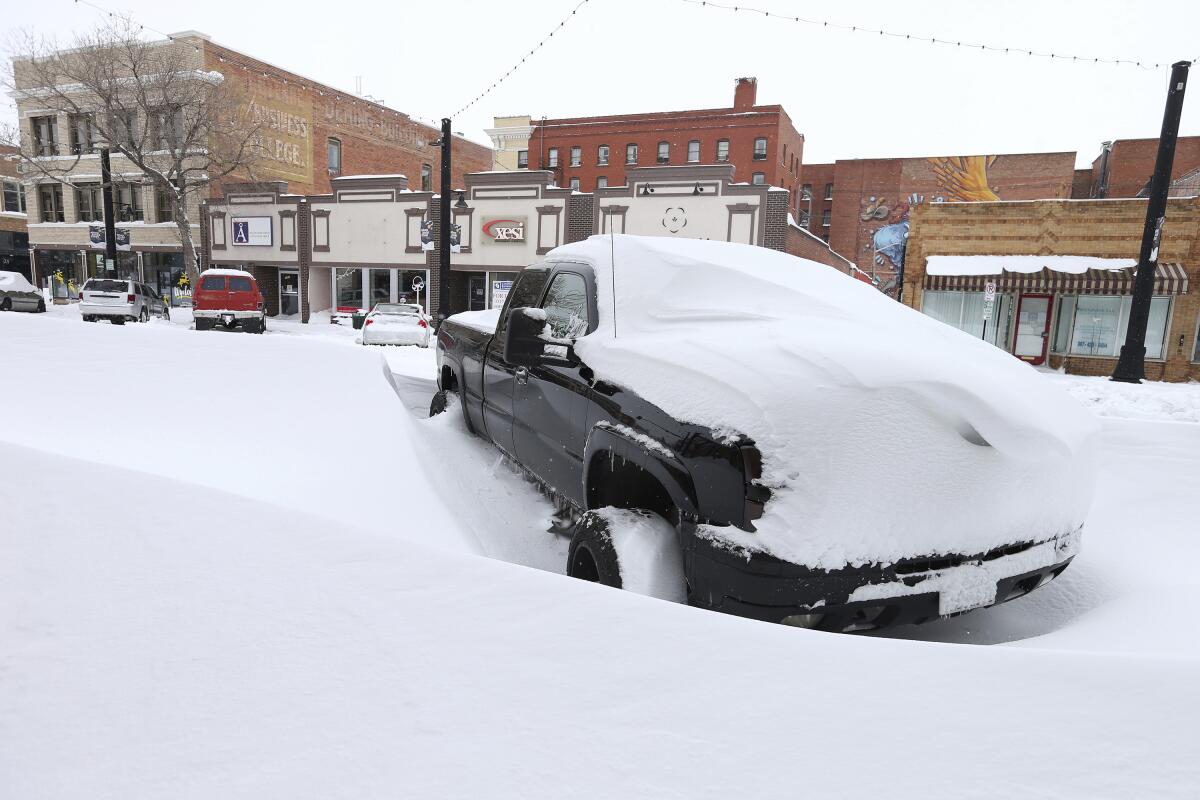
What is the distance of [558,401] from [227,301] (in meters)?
19.3

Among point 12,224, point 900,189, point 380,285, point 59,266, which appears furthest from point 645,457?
point 12,224

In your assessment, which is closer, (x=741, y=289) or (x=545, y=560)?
(x=741, y=289)

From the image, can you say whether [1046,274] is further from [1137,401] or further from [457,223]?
[457,223]

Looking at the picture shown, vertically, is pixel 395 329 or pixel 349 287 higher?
pixel 349 287

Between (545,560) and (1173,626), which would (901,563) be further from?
(545,560)

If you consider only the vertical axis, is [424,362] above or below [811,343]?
below

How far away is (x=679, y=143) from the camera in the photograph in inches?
2112

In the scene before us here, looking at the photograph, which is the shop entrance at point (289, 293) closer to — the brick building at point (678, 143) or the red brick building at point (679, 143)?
the brick building at point (678, 143)

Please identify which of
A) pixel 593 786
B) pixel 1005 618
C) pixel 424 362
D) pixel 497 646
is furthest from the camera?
pixel 424 362

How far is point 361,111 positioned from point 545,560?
4144cm

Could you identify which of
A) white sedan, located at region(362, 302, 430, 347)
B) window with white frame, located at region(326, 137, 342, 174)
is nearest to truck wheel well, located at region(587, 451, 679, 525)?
white sedan, located at region(362, 302, 430, 347)

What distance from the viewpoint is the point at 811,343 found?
2537 millimetres

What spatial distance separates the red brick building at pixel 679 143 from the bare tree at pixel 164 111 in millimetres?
24655

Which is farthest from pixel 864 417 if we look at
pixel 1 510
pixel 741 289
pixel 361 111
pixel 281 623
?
pixel 361 111
